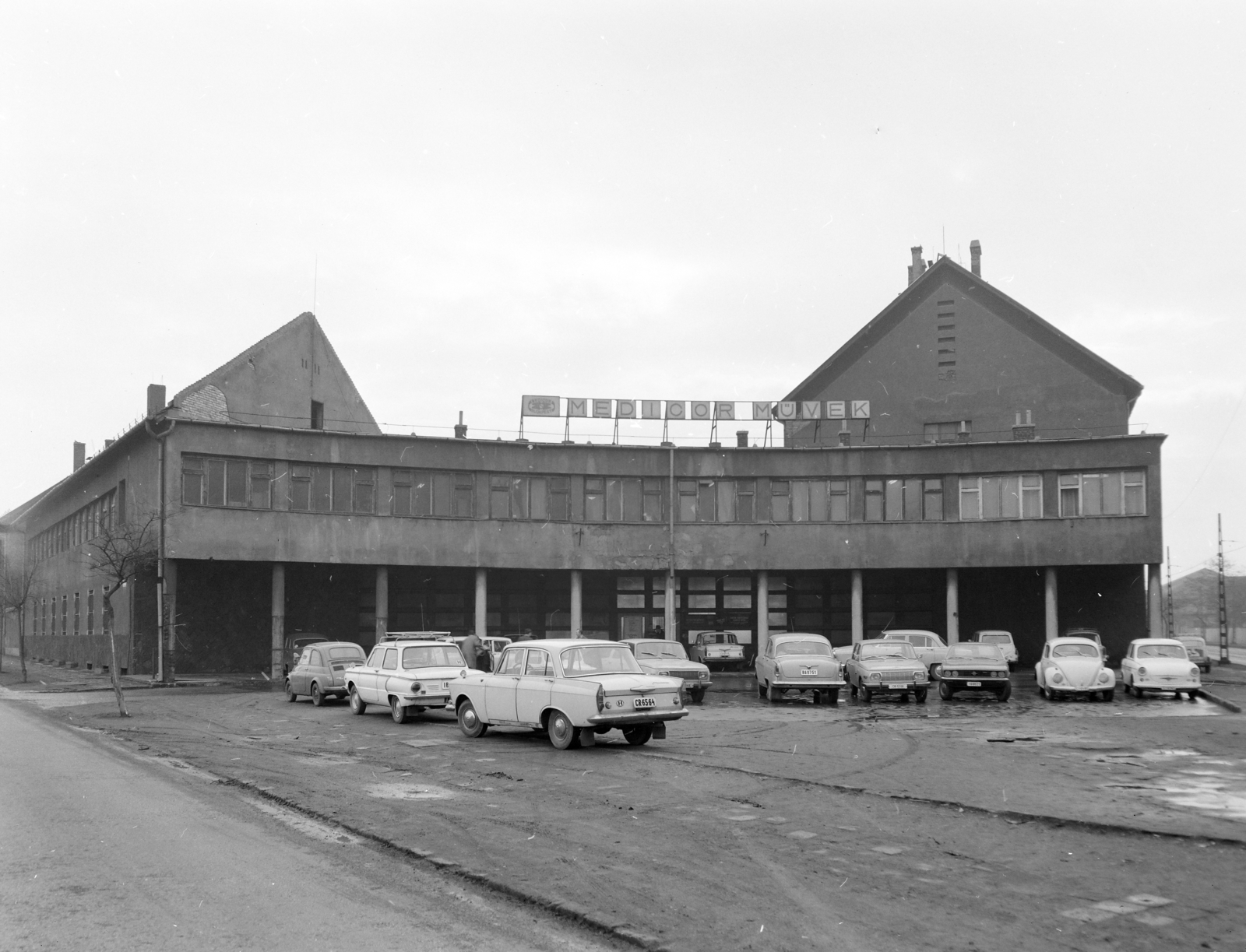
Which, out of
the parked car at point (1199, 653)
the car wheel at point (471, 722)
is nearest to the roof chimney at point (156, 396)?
the car wheel at point (471, 722)

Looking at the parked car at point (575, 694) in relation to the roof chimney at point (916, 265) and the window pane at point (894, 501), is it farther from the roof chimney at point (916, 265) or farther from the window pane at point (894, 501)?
the roof chimney at point (916, 265)

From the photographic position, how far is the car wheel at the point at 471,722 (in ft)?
59.7

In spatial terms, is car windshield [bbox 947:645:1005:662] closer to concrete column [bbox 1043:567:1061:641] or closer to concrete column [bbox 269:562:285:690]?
concrete column [bbox 1043:567:1061:641]

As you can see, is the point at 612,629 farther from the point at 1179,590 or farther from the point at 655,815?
the point at 1179,590

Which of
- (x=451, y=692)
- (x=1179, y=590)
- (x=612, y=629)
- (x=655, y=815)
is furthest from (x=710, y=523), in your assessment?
(x=1179, y=590)

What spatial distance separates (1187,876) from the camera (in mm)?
7977

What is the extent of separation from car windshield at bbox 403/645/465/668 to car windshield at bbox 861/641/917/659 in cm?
1055

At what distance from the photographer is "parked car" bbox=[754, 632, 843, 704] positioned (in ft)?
85.6

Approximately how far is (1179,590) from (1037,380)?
4995 inches

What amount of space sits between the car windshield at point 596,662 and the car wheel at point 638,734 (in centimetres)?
81

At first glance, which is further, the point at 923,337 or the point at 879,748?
the point at 923,337

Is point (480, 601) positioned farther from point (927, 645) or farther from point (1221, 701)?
point (1221, 701)

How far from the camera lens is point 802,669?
26.2m

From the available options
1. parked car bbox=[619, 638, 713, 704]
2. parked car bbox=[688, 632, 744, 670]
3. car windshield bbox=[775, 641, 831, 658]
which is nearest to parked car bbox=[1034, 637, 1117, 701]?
car windshield bbox=[775, 641, 831, 658]
